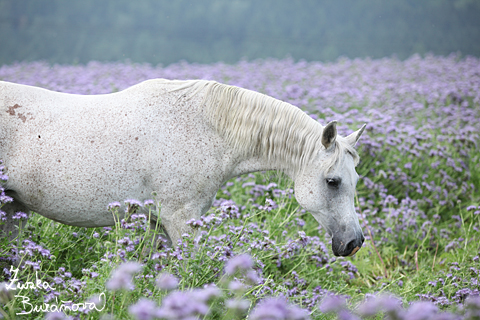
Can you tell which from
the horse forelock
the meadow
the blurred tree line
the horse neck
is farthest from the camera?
the blurred tree line

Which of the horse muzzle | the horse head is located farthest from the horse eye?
the horse muzzle

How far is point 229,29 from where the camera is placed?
29.7 ft

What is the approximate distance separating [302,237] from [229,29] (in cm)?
711

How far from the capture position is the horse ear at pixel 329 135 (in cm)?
240

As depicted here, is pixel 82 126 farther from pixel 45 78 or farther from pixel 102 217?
pixel 45 78

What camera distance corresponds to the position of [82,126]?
2.50m

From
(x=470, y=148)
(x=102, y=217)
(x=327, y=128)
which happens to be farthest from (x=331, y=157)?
(x=470, y=148)

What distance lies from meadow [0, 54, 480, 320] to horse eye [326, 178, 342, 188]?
0.35m

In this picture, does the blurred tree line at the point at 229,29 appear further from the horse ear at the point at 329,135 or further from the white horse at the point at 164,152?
the horse ear at the point at 329,135

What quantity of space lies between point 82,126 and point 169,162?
1.73 ft

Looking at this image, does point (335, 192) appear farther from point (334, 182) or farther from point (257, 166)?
point (257, 166)

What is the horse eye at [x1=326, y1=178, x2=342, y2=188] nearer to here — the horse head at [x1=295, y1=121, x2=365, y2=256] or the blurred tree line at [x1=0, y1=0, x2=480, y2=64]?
the horse head at [x1=295, y1=121, x2=365, y2=256]

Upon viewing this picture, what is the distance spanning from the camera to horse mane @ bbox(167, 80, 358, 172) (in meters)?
2.59

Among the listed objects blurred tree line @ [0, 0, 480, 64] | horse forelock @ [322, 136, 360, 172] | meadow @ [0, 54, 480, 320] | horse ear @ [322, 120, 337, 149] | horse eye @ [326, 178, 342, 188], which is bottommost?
meadow @ [0, 54, 480, 320]
